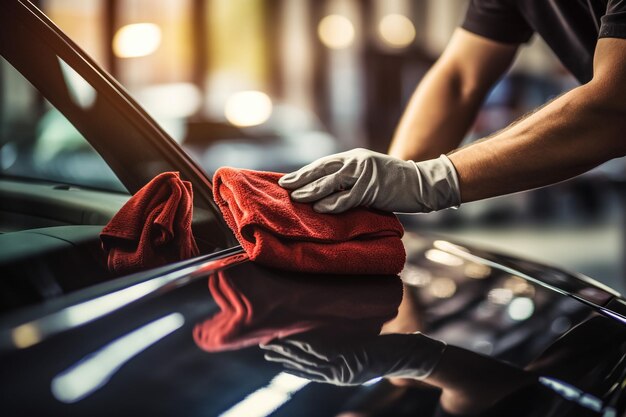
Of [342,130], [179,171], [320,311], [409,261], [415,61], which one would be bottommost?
[342,130]

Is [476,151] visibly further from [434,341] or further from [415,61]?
[415,61]

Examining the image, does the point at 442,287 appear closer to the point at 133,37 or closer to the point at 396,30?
the point at 133,37

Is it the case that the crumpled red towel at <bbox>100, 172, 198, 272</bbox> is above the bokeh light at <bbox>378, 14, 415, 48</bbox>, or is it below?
above

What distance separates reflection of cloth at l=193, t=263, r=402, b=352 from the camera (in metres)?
0.76

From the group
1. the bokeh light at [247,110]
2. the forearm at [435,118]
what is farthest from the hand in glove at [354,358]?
the bokeh light at [247,110]

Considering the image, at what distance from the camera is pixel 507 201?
7629mm

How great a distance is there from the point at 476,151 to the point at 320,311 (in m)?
0.51

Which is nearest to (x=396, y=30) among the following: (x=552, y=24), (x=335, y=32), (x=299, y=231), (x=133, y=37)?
(x=335, y=32)

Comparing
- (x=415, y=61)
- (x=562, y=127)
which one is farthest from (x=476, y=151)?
(x=415, y=61)

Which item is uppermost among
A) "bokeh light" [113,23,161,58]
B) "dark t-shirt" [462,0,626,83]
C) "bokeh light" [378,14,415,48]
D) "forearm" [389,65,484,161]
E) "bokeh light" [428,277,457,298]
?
"bokeh light" [113,23,161,58]

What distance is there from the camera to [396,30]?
40.3ft

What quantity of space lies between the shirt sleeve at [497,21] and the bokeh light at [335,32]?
760 cm

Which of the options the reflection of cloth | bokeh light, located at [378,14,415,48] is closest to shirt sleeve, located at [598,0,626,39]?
the reflection of cloth

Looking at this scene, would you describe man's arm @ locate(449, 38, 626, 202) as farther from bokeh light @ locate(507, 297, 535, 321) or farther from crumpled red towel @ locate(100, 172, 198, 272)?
crumpled red towel @ locate(100, 172, 198, 272)
